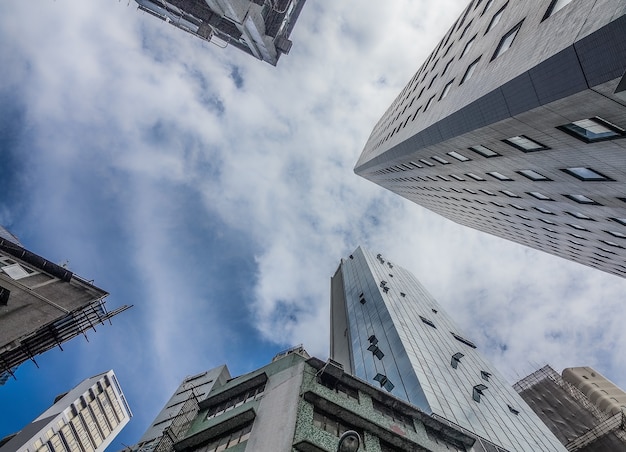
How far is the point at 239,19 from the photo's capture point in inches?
1131

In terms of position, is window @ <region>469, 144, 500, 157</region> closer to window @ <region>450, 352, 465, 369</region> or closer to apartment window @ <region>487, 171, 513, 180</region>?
apartment window @ <region>487, 171, 513, 180</region>

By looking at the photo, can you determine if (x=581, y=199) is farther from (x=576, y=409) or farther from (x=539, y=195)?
(x=576, y=409)

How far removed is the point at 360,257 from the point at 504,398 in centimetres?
4524

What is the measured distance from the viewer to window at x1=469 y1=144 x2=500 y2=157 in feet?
57.7

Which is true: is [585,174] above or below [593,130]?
above

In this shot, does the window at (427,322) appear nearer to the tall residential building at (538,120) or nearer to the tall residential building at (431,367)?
the tall residential building at (431,367)

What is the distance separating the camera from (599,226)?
→ 71.1ft

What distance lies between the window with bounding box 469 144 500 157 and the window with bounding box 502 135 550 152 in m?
2.07

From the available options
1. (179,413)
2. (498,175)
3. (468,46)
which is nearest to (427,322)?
(498,175)

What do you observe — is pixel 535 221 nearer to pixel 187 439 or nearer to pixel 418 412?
pixel 418 412

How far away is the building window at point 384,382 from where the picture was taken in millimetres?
32156

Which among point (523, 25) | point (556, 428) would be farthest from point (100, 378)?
point (523, 25)

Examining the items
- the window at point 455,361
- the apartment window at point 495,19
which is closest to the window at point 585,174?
the apartment window at point 495,19

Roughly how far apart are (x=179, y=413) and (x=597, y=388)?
2956 inches
